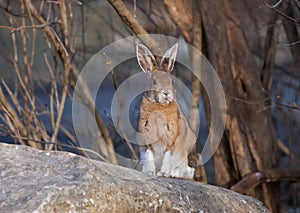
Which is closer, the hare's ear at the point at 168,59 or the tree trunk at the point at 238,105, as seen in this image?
the hare's ear at the point at 168,59

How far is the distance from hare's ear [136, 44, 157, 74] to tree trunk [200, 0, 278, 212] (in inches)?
78.1

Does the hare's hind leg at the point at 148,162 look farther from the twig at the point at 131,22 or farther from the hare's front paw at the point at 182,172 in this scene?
the twig at the point at 131,22

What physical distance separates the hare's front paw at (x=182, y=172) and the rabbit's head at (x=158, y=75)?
54 cm

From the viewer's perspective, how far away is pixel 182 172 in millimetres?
4789

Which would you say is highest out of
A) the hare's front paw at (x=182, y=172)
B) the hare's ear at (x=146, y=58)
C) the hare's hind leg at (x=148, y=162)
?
the hare's ear at (x=146, y=58)

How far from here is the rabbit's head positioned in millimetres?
4543

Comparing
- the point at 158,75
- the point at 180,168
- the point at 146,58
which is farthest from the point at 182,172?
the point at 146,58

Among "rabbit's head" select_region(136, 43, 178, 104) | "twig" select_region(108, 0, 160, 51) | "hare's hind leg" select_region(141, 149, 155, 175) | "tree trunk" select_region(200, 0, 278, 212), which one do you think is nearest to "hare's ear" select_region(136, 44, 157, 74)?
"rabbit's head" select_region(136, 43, 178, 104)

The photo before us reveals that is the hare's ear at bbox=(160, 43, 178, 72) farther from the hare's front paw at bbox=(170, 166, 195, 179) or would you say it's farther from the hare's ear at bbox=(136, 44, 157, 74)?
the hare's front paw at bbox=(170, 166, 195, 179)

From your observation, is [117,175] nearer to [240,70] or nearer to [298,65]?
[240,70]

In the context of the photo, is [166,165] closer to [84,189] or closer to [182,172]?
[182,172]

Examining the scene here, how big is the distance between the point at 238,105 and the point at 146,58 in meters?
2.36

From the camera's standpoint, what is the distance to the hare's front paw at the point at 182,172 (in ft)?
15.6

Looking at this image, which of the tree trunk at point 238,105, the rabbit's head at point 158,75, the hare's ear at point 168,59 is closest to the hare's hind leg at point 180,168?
the rabbit's head at point 158,75
